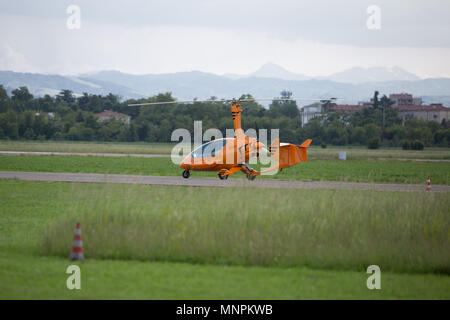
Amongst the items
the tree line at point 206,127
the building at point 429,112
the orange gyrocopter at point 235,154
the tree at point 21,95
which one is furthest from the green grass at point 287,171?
the building at point 429,112

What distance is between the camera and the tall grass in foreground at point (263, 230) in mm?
11328

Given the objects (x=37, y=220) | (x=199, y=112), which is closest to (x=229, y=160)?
(x=37, y=220)

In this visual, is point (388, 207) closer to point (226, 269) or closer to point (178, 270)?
point (226, 269)

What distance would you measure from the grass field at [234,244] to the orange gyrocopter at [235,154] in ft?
42.0

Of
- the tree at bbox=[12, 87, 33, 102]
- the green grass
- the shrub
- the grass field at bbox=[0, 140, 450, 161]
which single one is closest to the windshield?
the green grass

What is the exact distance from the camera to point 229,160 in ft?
91.7

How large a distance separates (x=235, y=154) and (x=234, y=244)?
16.6 m

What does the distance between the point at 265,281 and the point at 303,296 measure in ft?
3.26

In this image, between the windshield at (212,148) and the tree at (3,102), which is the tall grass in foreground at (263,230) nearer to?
the windshield at (212,148)

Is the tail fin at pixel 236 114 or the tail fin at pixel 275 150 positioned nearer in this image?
the tail fin at pixel 236 114

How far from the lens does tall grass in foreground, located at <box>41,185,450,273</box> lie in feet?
37.2

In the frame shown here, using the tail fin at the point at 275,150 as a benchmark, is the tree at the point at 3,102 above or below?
above

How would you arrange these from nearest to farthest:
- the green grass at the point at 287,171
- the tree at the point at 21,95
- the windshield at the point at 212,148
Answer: the windshield at the point at 212,148
the green grass at the point at 287,171
the tree at the point at 21,95

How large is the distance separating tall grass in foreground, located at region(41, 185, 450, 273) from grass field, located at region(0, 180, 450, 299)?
0.03 metres
